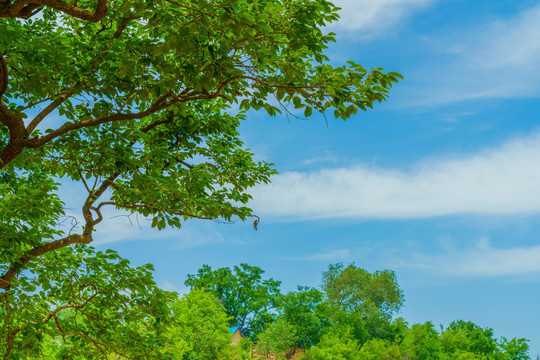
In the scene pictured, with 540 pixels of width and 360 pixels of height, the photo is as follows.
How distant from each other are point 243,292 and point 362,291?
10.9 meters

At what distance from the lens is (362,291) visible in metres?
43.9

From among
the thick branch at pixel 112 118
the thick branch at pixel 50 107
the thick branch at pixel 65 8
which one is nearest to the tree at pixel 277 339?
the thick branch at pixel 50 107

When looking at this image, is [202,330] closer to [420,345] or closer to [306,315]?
[306,315]

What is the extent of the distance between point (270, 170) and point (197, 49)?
5363 mm

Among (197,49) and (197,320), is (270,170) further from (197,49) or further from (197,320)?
(197,320)

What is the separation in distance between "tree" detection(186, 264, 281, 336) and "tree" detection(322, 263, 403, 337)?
21.7 feet

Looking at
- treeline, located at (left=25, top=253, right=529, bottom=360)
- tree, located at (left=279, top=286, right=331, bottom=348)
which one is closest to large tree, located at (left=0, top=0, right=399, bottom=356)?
treeline, located at (left=25, top=253, right=529, bottom=360)

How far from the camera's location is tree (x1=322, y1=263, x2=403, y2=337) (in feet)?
143

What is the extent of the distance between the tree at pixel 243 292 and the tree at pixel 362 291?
21.7 ft

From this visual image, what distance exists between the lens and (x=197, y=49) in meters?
5.21

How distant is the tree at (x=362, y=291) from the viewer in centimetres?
4369

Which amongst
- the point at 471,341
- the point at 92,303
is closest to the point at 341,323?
the point at 471,341

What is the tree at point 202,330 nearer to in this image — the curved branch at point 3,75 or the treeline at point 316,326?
the treeline at point 316,326

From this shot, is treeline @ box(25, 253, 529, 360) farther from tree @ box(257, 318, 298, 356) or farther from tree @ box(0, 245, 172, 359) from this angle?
tree @ box(0, 245, 172, 359)
